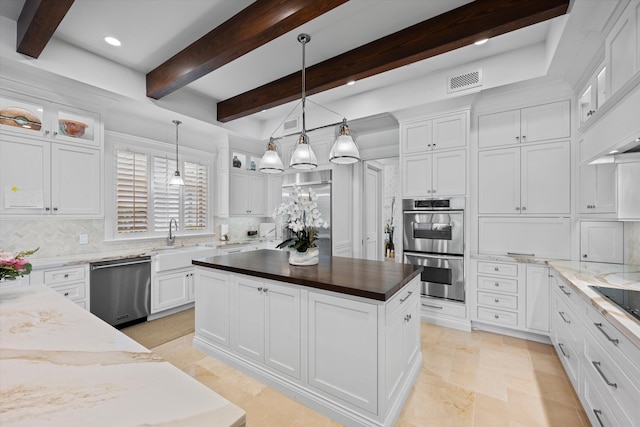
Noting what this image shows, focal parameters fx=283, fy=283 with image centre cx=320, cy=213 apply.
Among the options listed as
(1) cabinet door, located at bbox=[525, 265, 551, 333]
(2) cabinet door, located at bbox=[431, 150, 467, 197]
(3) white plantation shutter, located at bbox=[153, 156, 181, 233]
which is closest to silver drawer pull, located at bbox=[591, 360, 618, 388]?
(1) cabinet door, located at bbox=[525, 265, 551, 333]

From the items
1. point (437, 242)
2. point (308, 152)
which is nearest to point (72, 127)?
point (308, 152)

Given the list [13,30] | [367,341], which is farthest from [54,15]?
[367,341]

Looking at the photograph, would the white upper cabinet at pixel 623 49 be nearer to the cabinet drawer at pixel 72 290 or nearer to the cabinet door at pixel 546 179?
the cabinet door at pixel 546 179

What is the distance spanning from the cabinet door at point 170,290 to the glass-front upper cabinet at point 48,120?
1.86 metres

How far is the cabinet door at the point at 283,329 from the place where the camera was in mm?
2127

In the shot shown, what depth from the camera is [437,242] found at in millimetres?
3562

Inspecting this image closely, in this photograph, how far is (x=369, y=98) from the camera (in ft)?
12.6

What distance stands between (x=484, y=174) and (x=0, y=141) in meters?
5.12

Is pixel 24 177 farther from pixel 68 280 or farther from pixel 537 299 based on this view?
pixel 537 299

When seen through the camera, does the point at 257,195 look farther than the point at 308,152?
Yes

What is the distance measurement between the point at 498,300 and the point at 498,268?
14.5 inches

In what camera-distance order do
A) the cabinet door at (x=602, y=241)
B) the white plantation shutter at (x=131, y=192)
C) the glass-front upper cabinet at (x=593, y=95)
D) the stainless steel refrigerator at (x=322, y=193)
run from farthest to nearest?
1. the stainless steel refrigerator at (x=322, y=193)
2. the white plantation shutter at (x=131, y=192)
3. the cabinet door at (x=602, y=241)
4. the glass-front upper cabinet at (x=593, y=95)

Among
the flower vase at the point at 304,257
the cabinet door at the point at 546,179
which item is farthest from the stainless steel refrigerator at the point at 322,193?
the cabinet door at the point at 546,179

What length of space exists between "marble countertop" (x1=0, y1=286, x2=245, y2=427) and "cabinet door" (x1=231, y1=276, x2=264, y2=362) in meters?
1.28
